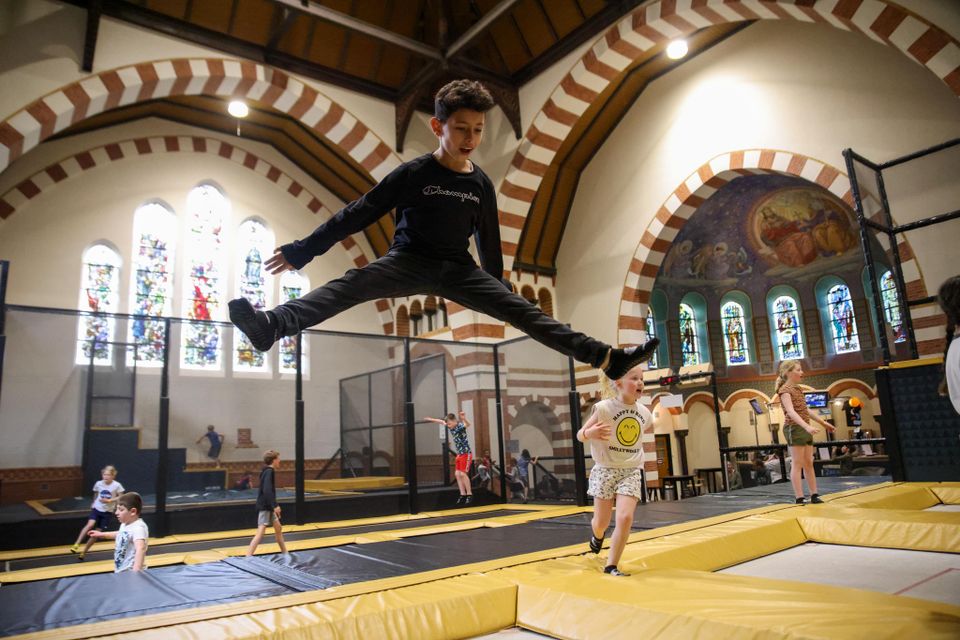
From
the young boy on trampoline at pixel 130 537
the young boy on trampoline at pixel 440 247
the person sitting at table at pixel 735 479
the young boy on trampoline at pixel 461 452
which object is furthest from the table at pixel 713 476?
the young boy on trampoline at pixel 440 247

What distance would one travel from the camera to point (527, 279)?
37.0 feet

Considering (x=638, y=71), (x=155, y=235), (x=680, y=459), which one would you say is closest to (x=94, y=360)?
(x=155, y=235)

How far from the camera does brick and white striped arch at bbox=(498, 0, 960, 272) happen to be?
6797 millimetres

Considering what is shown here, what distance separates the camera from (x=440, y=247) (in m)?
2.53

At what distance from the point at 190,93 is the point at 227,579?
7.55 m

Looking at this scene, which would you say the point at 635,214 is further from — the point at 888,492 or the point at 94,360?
the point at 94,360

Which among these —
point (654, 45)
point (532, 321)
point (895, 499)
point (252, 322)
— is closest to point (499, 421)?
point (895, 499)

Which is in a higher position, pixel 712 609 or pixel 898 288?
pixel 898 288

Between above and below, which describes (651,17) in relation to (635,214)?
above

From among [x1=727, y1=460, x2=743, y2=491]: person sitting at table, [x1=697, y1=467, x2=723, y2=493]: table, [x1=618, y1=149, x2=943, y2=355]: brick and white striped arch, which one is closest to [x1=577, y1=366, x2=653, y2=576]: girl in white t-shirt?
[x1=618, y1=149, x2=943, y2=355]: brick and white striped arch

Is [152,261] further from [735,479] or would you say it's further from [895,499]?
[735,479]

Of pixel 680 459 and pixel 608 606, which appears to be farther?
pixel 680 459

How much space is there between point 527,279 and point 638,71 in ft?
12.6

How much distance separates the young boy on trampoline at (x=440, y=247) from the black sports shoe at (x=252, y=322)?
0.17 m
